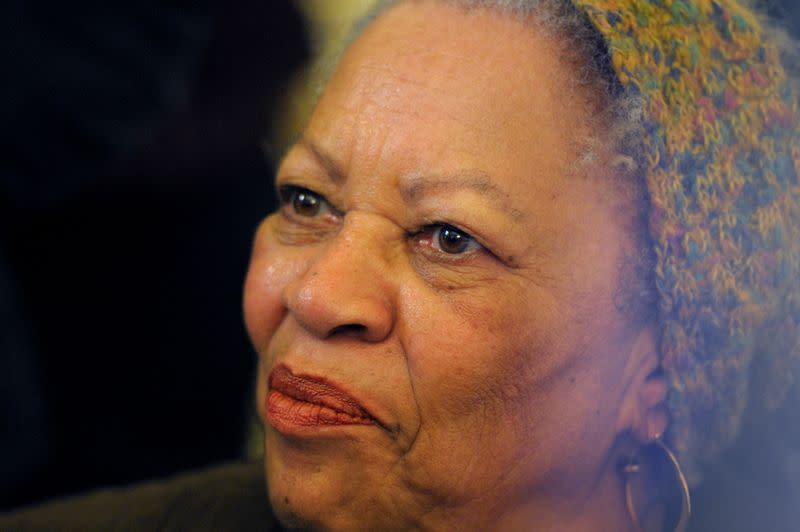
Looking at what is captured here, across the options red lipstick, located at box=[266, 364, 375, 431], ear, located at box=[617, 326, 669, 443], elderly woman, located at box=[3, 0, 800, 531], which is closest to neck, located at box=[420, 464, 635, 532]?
elderly woman, located at box=[3, 0, 800, 531]

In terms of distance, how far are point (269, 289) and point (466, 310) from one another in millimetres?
459

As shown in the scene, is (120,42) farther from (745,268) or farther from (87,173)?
(745,268)

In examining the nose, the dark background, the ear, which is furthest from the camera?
the dark background

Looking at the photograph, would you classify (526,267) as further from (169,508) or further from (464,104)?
(169,508)

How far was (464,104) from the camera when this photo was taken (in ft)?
5.86

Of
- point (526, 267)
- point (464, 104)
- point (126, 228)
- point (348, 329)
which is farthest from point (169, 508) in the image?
point (126, 228)

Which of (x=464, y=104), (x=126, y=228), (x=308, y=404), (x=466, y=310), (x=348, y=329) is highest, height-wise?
(x=464, y=104)

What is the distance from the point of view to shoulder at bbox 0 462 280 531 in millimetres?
2104

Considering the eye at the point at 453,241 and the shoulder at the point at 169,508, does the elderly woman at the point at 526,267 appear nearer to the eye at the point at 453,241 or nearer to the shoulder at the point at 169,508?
the eye at the point at 453,241

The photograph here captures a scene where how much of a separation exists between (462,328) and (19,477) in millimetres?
1905

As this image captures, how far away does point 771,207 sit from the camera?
1908 millimetres

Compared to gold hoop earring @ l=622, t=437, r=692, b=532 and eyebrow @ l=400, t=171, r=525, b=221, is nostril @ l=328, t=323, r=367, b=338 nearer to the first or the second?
eyebrow @ l=400, t=171, r=525, b=221

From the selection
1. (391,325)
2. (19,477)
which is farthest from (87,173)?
(391,325)

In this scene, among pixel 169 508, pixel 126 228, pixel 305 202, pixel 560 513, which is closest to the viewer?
pixel 560 513
